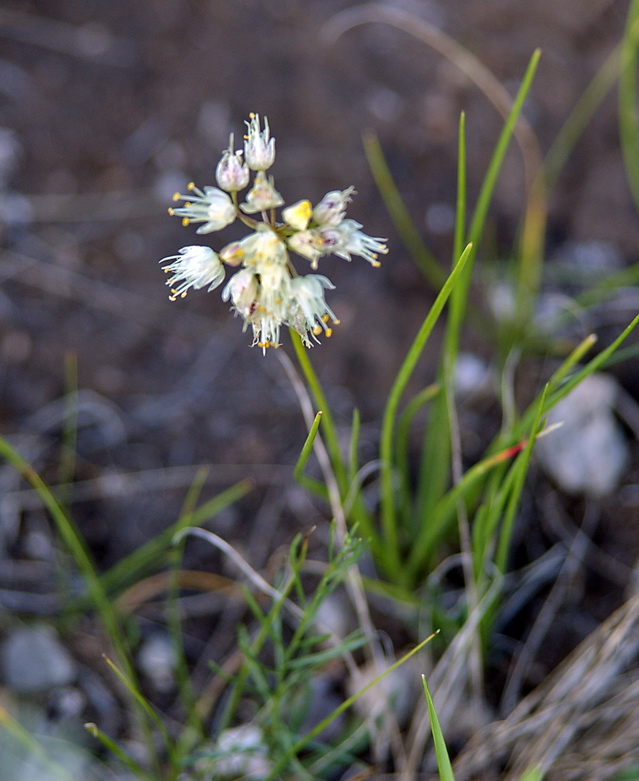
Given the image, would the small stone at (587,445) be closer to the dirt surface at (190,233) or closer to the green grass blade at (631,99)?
the dirt surface at (190,233)

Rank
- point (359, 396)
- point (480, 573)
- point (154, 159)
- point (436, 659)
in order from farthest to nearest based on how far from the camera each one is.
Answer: point (154, 159), point (359, 396), point (436, 659), point (480, 573)

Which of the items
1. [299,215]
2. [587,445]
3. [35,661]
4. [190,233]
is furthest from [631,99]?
[35,661]

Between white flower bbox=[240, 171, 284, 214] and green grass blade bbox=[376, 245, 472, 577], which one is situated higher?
white flower bbox=[240, 171, 284, 214]

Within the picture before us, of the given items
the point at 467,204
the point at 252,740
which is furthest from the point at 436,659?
the point at 467,204

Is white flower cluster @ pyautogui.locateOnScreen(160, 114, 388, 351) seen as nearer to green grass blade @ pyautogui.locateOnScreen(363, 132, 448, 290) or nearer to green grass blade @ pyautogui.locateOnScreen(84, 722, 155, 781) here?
green grass blade @ pyautogui.locateOnScreen(84, 722, 155, 781)

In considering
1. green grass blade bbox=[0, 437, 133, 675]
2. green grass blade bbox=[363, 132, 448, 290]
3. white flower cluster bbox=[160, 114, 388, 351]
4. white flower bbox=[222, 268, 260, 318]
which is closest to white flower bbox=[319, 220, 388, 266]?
white flower cluster bbox=[160, 114, 388, 351]

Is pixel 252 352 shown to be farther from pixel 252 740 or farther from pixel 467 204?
pixel 252 740

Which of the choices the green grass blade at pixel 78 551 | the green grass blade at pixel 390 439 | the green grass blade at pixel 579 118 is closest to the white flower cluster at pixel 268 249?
the green grass blade at pixel 390 439
